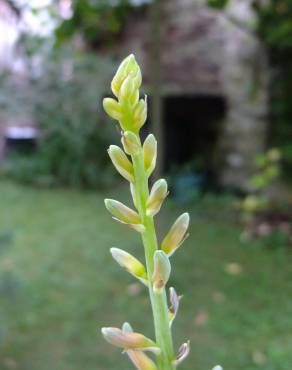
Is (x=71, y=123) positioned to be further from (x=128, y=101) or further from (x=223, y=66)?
(x=128, y=101)

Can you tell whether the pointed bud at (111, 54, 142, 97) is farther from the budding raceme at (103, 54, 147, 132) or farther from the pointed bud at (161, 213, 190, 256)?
the pointed bud at (161, 213, 190, 256)

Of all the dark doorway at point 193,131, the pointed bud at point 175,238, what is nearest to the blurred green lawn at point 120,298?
the dark doorway at point 193,131

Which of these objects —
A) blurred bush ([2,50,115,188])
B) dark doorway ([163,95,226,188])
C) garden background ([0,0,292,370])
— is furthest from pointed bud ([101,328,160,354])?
blurred bush ([2,50,115,188])

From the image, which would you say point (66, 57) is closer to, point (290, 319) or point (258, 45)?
point (258, 45)

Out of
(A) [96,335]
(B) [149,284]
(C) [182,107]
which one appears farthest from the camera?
(C) [182,107]

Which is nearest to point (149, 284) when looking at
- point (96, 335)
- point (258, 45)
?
point (96, 335)

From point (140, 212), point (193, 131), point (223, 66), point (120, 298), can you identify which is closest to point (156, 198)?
point (140, 212)

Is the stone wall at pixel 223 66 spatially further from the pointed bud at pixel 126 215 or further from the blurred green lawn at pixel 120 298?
the pointed bud at pixel 126 215
